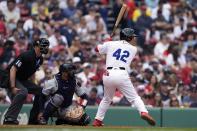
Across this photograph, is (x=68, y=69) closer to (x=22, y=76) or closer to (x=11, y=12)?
(x=22, y=76)

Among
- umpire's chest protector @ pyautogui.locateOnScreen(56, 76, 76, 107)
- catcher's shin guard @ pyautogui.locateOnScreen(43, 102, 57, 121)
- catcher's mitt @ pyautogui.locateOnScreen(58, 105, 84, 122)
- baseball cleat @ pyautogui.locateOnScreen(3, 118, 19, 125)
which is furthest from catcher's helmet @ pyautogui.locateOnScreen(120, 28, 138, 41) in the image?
baseball cleat @ pyautogui.locateOnScreen(3, 118, 19, 125)

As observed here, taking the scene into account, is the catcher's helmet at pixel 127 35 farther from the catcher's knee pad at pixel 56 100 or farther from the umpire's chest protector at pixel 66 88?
the catcher's knee pad at pixel 56 100

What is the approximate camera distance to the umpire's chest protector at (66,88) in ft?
50.6

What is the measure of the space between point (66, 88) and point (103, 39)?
7.96 m

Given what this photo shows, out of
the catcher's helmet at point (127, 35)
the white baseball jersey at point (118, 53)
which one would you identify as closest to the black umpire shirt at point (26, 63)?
the white baseball jersey at point (118, 53)

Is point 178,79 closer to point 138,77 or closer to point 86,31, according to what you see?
point 138,77

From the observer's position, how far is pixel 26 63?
1562 cm

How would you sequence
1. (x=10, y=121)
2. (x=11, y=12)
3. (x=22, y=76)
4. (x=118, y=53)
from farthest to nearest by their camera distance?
(x=11, y=12), (x=22, y=76), (x=10, y=121), (x=118, y=53)

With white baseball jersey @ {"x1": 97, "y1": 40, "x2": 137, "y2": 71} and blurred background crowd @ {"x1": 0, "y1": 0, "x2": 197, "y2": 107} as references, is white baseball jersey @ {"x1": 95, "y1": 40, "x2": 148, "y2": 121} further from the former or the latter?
blurred background crowd @ {"x1": 0, "y1": 0, "x2": 197, "y2": 107}

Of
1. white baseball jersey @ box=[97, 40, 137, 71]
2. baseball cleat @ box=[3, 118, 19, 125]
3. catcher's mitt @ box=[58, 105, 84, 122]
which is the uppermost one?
white baseball jersey @ box=[97, 40, 137, 71]

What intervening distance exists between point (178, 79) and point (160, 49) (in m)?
1.98

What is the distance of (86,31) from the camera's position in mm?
23547

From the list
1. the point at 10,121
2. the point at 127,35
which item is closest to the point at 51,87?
the point at 10,121

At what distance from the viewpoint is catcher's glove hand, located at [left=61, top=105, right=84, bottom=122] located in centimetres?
1548
